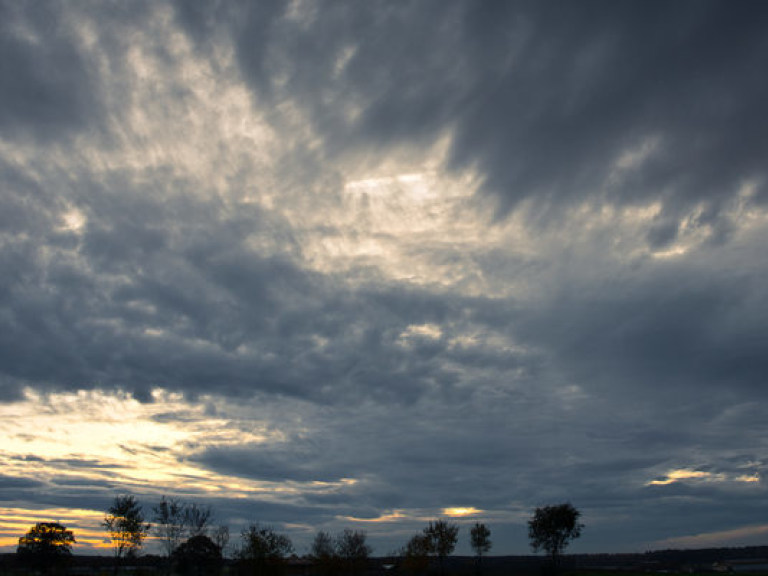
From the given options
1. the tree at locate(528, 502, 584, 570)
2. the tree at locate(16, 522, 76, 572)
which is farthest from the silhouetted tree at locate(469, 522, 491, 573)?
the tree at locate(16, 522, 76, 572)

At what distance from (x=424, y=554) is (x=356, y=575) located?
18.4 meters

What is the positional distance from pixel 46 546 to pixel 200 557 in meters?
41.8

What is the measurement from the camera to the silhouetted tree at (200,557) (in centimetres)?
10712

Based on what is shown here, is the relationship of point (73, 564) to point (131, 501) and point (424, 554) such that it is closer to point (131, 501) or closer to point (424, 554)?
point (131, 501)

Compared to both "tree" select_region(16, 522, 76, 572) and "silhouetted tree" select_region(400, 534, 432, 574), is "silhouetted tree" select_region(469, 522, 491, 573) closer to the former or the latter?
"silhouetted tree" select_region(400, 534, 432, 574)

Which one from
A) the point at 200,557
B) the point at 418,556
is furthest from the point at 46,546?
the point at 418,556

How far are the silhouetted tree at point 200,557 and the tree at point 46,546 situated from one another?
1403 inches

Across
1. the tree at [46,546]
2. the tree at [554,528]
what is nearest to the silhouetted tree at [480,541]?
the tree at [554,528]

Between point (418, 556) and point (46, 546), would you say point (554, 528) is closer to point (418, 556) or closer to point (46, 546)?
point (418, 556)

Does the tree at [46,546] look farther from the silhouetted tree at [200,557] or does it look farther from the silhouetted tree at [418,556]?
the silhouetted tree at [418,556]

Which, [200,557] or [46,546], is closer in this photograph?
[200,557]

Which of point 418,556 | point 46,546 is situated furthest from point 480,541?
point 46,546

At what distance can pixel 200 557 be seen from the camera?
109312 mm

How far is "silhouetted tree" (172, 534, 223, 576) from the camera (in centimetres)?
10712
